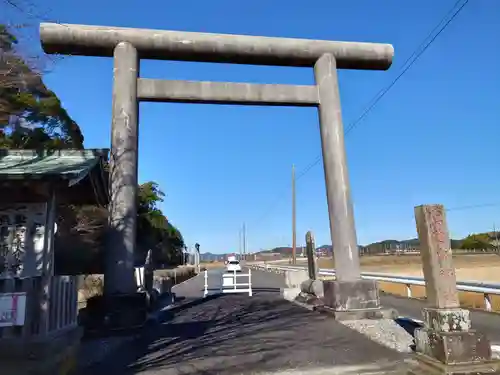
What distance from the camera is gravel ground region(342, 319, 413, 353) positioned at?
22.4 ft

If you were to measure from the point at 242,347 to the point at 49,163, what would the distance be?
453cm

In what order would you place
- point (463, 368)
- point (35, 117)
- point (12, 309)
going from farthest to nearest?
1. point (35, 117)
2. point (463, 368)
3. point (12, 309)

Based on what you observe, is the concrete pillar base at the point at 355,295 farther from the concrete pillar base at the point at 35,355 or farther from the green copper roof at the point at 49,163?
the concrete pillar base at the point at 35,355

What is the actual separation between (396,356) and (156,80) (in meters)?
8.15

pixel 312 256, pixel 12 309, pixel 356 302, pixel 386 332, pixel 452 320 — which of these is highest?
pixel 312 256

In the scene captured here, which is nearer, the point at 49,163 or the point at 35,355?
the point at 35,355

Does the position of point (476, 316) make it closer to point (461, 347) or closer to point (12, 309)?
point (461, 347)

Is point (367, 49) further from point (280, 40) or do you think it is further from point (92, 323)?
point (92, 323)

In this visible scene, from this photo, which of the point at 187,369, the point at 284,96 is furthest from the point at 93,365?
the point at 284,96

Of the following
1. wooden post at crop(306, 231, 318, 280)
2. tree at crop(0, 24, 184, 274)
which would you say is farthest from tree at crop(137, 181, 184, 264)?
wooden post at crop(306, 231, 318, 280)

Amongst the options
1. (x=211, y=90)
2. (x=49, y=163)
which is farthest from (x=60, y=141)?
(x=49, y=163)

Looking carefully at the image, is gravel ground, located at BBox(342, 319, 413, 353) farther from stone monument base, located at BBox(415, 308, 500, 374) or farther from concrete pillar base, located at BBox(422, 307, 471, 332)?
concrete pillar base, located at BBox(422, 307, 471, 332)

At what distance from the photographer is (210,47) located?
1048cm

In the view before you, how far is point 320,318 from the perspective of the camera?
32.1ft
